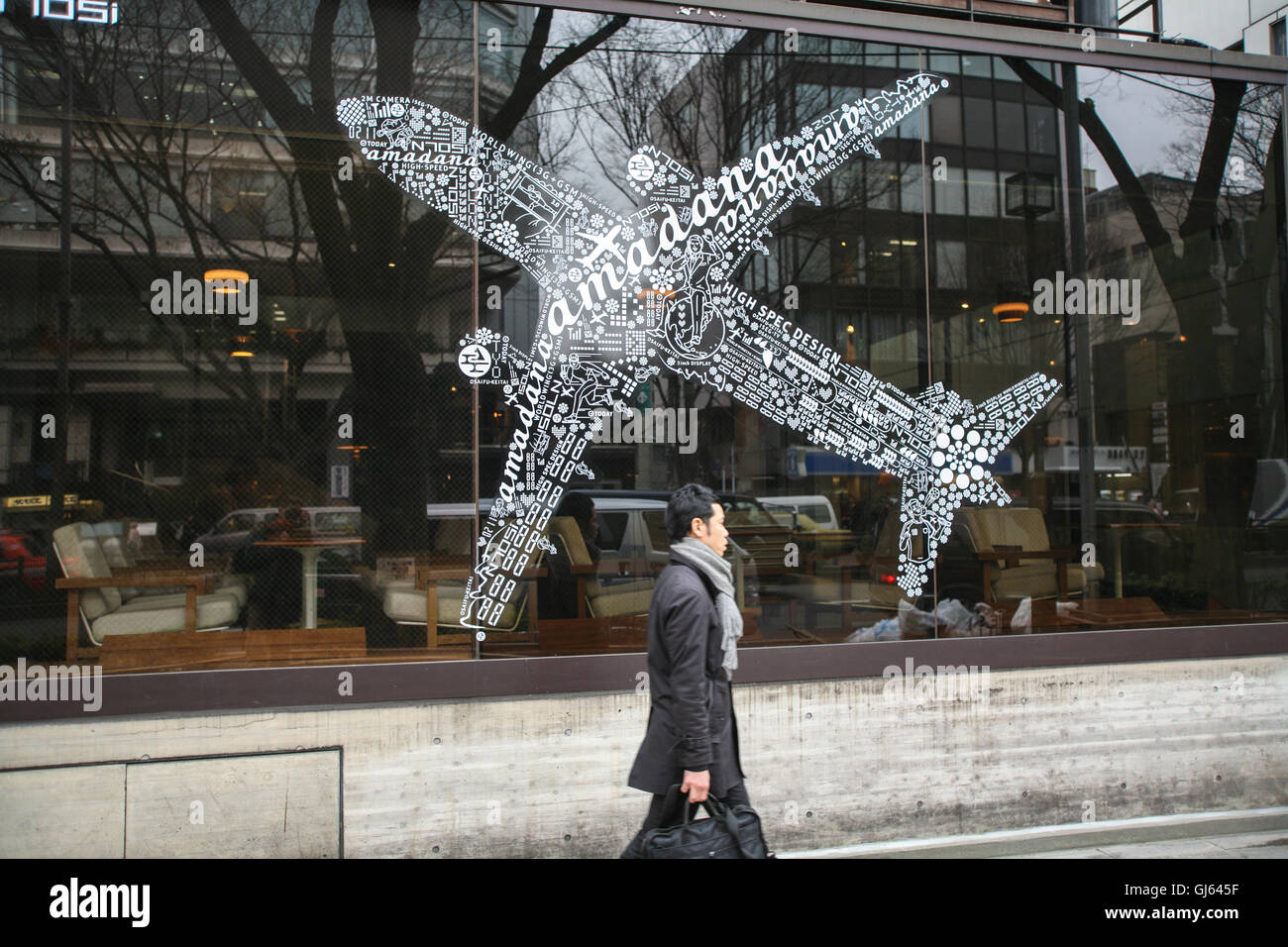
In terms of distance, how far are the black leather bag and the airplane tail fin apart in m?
2.77

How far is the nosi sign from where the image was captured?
486cm

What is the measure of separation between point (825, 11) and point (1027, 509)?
3.33 meters

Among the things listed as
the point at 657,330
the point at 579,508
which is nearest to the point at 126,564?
the point at 579,508

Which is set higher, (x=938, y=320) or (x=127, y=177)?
(x=127, y=177)

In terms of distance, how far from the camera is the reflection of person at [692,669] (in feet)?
10.5

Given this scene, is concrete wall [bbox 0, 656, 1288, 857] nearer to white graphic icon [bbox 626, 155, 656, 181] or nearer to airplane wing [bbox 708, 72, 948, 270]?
airplane wing [bbox 708, 72, 948, 270]

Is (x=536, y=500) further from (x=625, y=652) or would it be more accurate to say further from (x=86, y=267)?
(x=86, y=267)

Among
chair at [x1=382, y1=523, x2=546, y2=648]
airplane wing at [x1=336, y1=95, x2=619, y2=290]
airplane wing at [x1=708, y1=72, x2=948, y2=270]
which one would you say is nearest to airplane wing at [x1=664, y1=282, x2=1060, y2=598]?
airplane wing at [x1=708, y1=72, x2=948, y2=270]

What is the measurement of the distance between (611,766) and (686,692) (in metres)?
1.82

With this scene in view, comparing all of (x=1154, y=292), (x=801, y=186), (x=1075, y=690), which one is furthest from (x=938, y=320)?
(x=1075, y=690)

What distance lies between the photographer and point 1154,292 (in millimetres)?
6191

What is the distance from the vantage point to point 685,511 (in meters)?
3.49

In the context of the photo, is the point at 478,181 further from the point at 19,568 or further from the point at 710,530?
the point at 19,568

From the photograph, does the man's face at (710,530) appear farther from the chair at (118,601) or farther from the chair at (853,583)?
the chair at (118,601)
